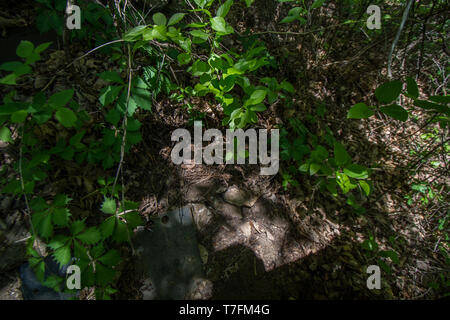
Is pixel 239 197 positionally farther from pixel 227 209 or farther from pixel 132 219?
pixel 132 219

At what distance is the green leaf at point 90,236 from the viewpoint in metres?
1.34

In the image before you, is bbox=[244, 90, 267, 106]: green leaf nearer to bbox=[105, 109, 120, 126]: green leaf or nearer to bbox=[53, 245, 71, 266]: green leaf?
bbox=[105, 109, 120, 126]: green leaf

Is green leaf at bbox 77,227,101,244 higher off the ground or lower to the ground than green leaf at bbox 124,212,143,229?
lower

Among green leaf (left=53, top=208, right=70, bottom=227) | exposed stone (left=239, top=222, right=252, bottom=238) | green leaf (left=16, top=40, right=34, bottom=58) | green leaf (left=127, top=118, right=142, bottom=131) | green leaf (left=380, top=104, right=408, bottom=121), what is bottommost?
exposed stone (left=239, top=222, right=252, bottom=238)

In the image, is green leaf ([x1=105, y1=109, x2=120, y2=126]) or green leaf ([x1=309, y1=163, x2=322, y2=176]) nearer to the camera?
green leaf ([x1=105, y1=109, x2=120, y2=126])

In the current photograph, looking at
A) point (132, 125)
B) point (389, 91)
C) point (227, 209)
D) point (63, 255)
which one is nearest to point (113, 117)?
point (132, 125)

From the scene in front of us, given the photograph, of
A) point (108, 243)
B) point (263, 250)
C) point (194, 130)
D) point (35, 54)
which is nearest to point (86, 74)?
point (35, 54)

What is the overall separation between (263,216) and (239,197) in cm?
28

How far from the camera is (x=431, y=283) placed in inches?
80.6

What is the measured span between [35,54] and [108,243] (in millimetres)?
1342

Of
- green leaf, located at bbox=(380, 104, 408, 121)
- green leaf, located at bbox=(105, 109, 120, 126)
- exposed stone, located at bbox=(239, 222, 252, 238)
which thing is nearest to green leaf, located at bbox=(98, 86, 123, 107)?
green leaf, located at bbox=(105, 109, 120, 126)

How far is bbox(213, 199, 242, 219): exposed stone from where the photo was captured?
1983 mm

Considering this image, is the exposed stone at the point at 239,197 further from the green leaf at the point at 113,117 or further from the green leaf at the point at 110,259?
the green leaf at the point at 113,117

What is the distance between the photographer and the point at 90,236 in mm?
1351
